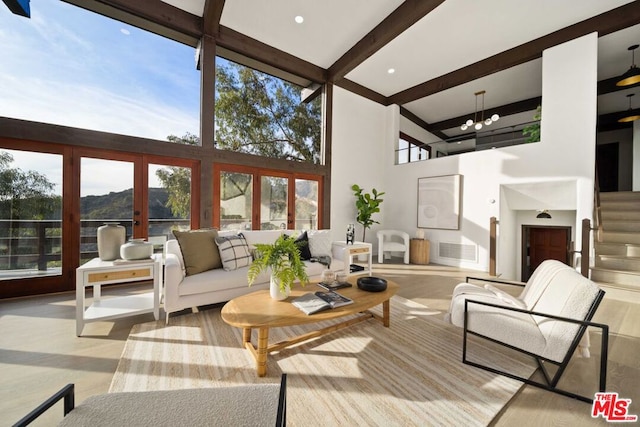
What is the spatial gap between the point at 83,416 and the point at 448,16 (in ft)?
21.0

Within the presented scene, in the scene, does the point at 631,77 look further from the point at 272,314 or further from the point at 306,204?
the point at 272,314

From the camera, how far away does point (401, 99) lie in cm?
727

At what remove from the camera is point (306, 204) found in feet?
20.4

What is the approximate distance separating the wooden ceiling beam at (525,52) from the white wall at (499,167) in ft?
0.64

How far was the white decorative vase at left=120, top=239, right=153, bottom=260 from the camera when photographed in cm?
265

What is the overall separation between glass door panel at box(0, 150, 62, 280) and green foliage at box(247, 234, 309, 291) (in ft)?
11.5

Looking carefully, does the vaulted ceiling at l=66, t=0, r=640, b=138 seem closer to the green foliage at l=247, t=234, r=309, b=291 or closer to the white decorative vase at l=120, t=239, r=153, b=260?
the white decorative vase at l=120, t=239, r=153, b=260

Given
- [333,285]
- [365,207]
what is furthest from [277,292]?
[365,207]

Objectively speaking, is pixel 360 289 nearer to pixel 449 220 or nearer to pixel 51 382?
pixel 51 382

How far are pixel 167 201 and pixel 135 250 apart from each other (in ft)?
6.44

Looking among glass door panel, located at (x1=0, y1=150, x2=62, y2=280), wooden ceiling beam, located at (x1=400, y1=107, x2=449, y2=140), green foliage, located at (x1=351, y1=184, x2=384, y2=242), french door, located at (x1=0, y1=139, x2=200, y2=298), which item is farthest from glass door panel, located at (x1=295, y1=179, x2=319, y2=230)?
wooden ceiling beam, located at (x1=400, y1=107, x2=449, y2=140)

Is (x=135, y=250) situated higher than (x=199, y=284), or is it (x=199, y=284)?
(x=135, y=250)

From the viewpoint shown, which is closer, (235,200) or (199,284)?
(199,284)

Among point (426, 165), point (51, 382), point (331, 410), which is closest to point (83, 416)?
point (331, 410)
